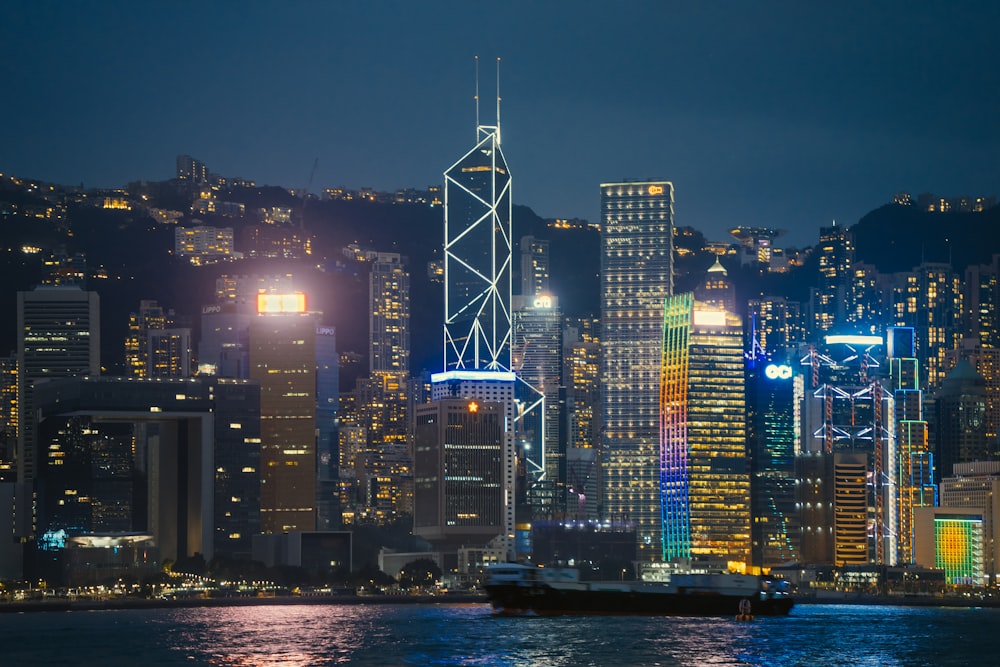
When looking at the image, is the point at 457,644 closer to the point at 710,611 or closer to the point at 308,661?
the point at 308,661

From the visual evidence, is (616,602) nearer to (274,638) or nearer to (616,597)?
(616,597)

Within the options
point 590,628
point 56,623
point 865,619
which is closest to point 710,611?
point 865,619

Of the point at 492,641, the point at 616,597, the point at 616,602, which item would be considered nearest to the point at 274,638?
the point at 492,641

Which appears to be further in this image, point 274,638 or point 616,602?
point 616,602

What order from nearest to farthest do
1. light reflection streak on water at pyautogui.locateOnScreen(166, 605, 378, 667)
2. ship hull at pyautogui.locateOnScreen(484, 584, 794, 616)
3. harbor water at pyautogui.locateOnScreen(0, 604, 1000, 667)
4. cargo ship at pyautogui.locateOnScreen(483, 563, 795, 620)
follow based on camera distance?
light reflection streak on water at pyautogui.locateOnScreen(166, 605, 378, 667), harbor water at pyautogui.locateOnScreen(0, 604, 1000, 667), ship hull at pyautogui.locateOnScreen(484, 584, 794, 616), cargo ship at pyautogui.locateOnScreen(483, 563, 795, 620)

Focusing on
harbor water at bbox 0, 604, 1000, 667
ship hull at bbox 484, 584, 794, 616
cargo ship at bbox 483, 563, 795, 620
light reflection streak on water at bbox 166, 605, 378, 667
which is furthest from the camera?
cargo ship at bbox 483, 563, 795, 620

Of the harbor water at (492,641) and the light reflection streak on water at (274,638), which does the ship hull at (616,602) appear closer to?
the harbor water at (492,641)

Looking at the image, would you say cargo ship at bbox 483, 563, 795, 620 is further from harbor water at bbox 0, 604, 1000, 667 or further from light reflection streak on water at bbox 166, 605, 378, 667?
light reflection streak on water at bbox 166, 605, 378, 667

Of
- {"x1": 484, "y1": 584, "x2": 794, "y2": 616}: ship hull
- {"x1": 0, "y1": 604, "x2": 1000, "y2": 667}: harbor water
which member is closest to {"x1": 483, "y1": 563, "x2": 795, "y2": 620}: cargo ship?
{"x1": 484, "y1": 584, "x2": 794, "y2": 616}: ship hull
